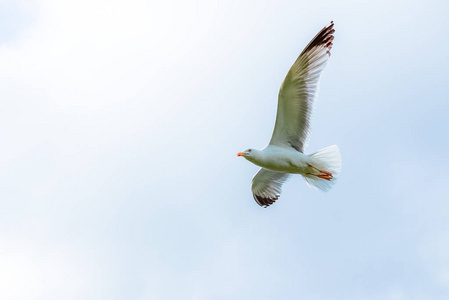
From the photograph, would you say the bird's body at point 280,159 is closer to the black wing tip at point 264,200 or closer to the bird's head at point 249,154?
the bird's head at point 249,154

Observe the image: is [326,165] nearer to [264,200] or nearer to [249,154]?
[249,154]

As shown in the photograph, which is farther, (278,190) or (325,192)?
(278,190)

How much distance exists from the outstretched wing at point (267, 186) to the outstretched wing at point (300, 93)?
1.63m

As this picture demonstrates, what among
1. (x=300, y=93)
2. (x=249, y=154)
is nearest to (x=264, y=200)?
(x=249, y=154)

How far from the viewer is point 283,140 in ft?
44.7

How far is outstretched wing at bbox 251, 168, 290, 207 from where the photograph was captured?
50.0 ft

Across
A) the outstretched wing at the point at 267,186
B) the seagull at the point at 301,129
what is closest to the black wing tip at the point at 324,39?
the seagull at the point at 301,129

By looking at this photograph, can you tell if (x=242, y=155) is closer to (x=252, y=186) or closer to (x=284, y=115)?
(x=284, y=115)

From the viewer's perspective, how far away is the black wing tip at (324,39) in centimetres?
1270

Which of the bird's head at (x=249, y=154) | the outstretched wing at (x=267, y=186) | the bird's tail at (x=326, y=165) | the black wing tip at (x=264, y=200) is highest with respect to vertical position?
the outstretched wing at (x=267, y=186)

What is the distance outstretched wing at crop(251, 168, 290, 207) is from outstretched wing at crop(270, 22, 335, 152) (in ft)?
5.34

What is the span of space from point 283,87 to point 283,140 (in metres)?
1.11

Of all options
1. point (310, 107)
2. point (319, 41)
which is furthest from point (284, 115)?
point (319, 41)

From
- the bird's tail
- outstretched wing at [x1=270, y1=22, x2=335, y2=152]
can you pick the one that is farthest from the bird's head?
the bird's tail
